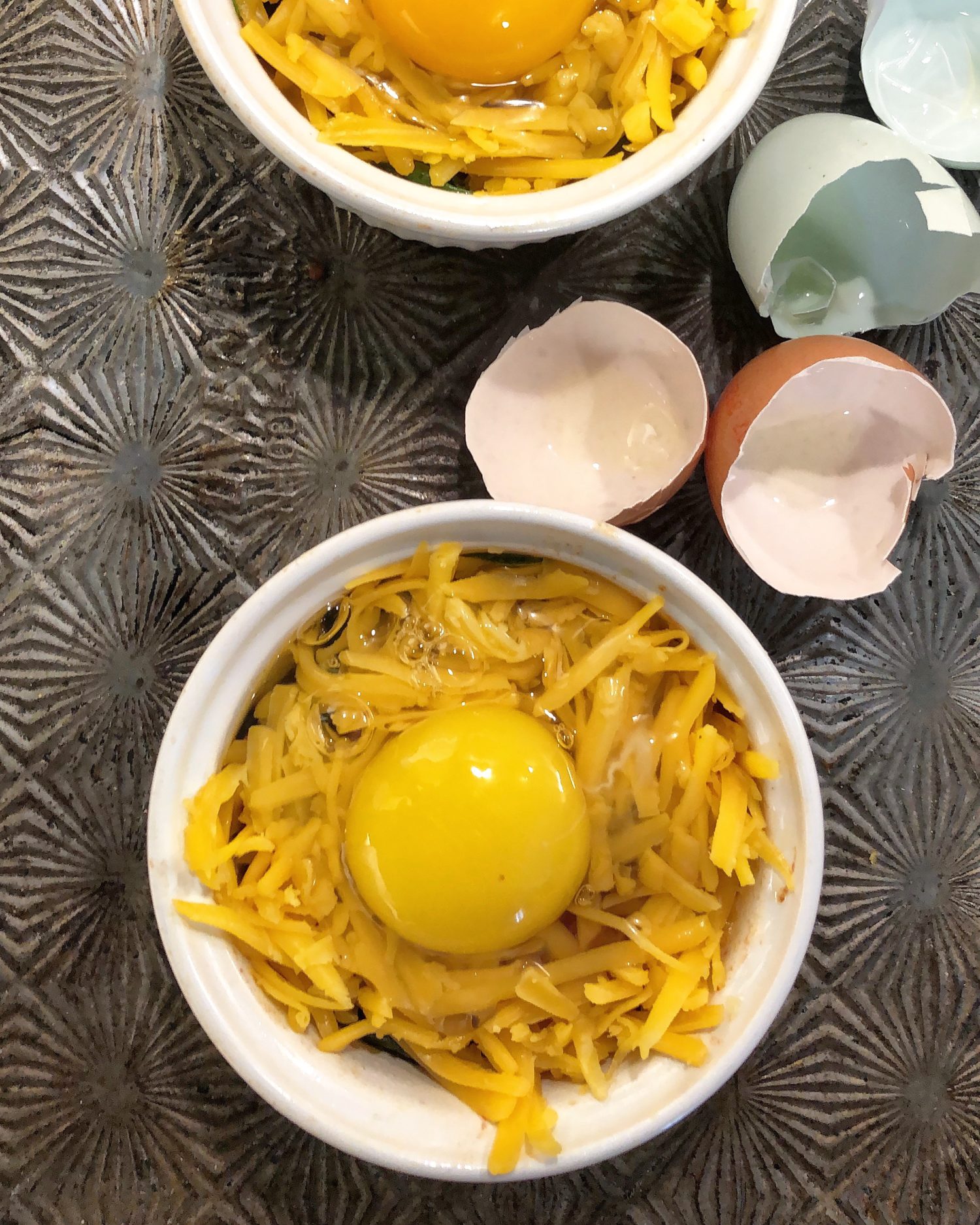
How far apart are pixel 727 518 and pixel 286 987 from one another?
0.77 meters

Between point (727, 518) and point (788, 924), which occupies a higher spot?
point (727, 518)

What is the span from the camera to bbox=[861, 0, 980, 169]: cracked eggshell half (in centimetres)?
130

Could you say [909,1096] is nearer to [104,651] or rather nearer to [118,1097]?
[118,1097]

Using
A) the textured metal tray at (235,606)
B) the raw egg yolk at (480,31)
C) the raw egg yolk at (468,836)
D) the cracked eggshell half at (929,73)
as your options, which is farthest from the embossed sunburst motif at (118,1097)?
the cracked eggshell half at (929,73)

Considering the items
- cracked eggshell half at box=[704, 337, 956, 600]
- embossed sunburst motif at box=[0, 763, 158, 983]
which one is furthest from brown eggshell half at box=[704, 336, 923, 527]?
embossed sunburst motif at box=[0, 763, 158, 983]

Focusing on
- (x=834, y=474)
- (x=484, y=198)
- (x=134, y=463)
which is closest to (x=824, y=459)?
(x=834, y=474)

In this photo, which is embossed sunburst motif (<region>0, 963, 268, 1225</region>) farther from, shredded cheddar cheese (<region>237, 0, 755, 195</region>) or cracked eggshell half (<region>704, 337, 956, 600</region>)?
shredded cheddar cheese (<region>237, 0, 755, 195</region>)

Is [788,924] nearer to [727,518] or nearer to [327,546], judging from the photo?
[727,518]

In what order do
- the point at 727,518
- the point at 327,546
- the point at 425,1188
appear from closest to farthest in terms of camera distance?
1. the point at 327,546
2. the point at 727,518
3. the point at 425,1188

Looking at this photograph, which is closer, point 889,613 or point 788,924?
point 788,924

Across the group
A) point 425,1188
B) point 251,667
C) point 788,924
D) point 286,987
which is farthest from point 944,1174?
point 251,667

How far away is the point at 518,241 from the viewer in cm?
106

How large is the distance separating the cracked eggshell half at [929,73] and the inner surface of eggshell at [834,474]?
1.34ft

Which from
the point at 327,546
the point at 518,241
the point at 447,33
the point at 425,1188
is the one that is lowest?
Result: the point at 425,1188
